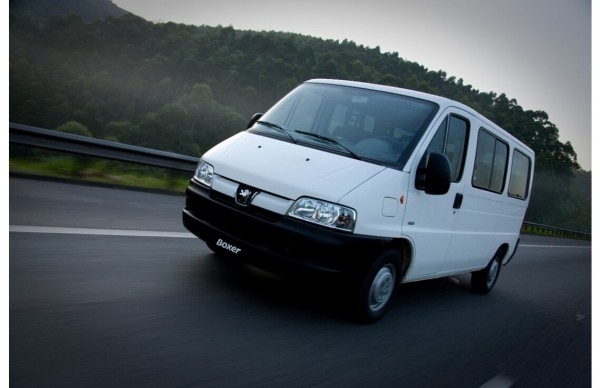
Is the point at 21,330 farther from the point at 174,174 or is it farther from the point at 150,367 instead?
the point at 174,174

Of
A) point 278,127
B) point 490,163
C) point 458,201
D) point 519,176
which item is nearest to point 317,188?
point 278,127

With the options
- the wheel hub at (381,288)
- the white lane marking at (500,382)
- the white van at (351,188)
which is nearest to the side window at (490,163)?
the white van at (351,188)

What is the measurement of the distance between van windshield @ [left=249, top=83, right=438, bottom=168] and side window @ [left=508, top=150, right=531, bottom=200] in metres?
2.87

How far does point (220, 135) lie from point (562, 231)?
2580 cm

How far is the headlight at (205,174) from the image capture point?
4645mm

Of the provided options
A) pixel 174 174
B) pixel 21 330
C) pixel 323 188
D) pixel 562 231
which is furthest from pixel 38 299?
pixel 562 231

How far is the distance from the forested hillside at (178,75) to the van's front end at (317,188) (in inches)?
817

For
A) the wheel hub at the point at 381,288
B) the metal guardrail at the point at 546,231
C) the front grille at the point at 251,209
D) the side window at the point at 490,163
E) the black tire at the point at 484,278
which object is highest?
the side window at the point at 490,163

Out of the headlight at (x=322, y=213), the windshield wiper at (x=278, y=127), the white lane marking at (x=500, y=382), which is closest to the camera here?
the white lane marking at (x=500, y=382)

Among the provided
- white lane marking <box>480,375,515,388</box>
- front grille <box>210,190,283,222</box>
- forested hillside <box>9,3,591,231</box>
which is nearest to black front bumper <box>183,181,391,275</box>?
front grille <box>210,190,283,222</box>

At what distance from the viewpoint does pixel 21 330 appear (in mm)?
3096

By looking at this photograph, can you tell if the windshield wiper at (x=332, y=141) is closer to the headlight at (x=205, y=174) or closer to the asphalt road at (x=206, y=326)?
the headlight at (x=205, y=174)

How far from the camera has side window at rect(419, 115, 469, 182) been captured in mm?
5035

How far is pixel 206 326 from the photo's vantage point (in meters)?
3.78
